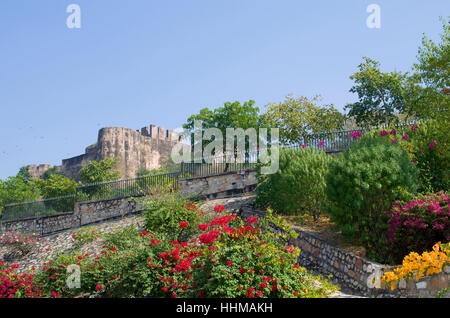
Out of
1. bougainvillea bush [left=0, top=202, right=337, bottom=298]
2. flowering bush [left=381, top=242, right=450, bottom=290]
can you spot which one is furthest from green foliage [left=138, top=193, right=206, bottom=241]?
flowering bush [left=381, top=242, right=450, bottom=290]

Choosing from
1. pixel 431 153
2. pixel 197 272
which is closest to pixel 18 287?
pixel 197 272

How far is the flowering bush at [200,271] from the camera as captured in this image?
647cm

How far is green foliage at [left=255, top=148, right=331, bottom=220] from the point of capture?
12125mm

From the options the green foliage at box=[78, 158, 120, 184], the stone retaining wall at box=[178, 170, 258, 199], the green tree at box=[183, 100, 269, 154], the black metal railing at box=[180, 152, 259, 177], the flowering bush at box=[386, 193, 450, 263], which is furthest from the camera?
the green foliage at box=[78, 158, 120, 184]

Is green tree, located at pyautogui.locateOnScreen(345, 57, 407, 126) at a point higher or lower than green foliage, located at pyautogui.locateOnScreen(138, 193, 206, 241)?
higher

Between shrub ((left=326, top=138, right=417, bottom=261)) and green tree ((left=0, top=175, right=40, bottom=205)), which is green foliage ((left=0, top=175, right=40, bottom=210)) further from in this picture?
shrub ((left=326, top=138, right=417, bottom=261))

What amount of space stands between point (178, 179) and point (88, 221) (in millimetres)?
4685

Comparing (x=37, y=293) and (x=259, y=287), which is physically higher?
(x=259, y=287)

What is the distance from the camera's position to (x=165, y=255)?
24.3 ft

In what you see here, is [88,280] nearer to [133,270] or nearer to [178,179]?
[133,270]

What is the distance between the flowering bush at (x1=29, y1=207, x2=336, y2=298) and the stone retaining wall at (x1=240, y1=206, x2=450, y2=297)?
105 centimetres

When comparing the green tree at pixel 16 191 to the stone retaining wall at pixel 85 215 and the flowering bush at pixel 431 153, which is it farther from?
the flowering bush at pixel 431 153

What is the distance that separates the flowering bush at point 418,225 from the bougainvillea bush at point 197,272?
2019 millimetres

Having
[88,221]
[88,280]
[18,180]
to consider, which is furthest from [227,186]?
[18,180]
